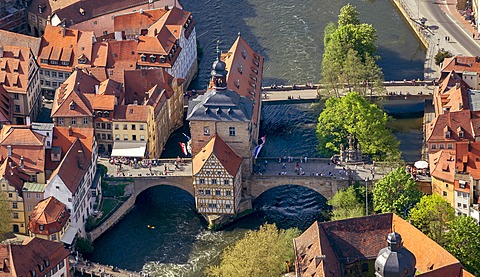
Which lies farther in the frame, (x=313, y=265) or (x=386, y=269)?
(x=313, y=265)

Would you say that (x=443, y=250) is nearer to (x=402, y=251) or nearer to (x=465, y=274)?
(x=465, y=274)

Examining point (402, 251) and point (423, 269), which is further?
point (423, 269)

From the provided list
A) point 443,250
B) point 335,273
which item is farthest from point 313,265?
point 443,250

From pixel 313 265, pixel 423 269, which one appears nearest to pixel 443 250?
pixel 423 269

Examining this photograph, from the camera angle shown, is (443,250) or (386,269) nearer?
(386,269)

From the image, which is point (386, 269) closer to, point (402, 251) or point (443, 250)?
point (402, 251)

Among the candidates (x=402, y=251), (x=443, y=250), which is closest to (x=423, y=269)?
(x=443, y=250)

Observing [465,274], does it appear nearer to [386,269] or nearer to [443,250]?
[443,250]
